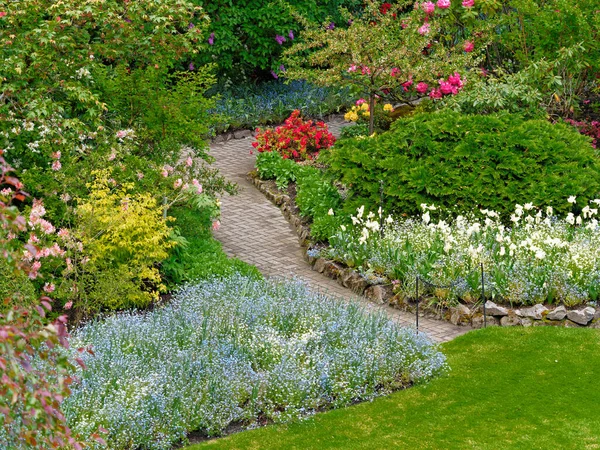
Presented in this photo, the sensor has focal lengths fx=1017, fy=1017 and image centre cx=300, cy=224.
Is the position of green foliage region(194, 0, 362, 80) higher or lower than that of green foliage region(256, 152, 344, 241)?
higher

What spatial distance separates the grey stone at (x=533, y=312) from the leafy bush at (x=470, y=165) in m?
2.07

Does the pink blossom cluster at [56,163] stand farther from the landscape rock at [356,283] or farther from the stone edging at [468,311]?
the landscape rock at [356,283]

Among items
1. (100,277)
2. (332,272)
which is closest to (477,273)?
(332,272)

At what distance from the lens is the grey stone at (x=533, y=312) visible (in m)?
11.4

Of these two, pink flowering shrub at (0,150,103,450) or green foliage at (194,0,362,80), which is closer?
pink flowering shrub at (0,150,103,450)

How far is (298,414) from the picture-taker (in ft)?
30.2

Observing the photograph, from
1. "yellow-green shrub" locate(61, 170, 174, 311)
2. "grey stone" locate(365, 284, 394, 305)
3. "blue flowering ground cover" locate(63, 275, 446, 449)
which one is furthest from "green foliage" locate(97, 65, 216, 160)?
"grey stone" locate(365, 284, 394, 305)

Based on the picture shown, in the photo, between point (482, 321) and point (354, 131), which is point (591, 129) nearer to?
point (354, 131)

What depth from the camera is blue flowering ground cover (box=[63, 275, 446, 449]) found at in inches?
349

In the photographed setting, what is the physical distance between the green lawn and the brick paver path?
886 millimetres

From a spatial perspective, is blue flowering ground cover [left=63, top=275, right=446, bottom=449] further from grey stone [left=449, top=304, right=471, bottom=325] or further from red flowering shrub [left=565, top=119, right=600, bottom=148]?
red flowering shrub [left=565, top=119, right=600, bottom=148]

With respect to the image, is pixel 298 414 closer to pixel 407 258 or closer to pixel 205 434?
pixel 205 434

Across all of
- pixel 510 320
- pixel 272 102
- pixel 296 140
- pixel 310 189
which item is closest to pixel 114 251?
pixel 310 189

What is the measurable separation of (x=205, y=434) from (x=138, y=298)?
9.02 ft
